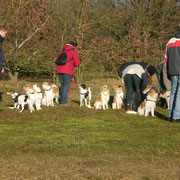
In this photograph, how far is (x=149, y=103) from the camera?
1135 cm

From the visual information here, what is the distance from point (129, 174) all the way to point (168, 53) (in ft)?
17.7

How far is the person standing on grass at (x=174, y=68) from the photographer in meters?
9.99

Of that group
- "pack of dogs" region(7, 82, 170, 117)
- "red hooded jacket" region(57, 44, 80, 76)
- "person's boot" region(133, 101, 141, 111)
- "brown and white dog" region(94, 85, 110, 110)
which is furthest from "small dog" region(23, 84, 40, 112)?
"person's boot" region(133, 101, 141, 111)

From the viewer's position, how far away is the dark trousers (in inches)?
474

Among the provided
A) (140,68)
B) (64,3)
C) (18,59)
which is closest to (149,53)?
(64,3)

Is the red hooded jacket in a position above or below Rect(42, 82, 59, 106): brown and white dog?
above

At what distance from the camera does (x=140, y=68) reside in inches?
475

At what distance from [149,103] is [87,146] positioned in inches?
168

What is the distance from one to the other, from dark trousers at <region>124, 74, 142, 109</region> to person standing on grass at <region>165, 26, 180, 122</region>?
1798 millimetres

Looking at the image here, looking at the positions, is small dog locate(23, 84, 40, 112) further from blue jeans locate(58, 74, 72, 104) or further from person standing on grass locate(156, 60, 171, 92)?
person standing on grass locate(156, 60, 171, 92)

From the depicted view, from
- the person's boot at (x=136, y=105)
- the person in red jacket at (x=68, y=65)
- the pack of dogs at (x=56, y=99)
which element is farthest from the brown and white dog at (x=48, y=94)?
the person's boot at (x=136, y=105)

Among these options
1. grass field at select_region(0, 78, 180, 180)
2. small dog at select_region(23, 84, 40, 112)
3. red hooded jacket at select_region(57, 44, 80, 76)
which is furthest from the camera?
red hooded jacket at select_region(57, 44, 80, 76)

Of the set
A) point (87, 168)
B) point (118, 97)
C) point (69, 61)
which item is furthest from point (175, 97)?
point (87, 168)

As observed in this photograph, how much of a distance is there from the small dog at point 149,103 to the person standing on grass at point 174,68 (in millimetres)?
882
